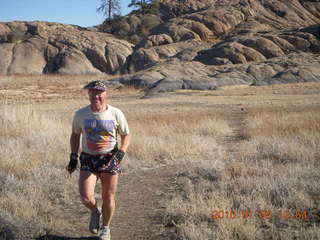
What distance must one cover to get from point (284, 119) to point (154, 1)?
3042 inches

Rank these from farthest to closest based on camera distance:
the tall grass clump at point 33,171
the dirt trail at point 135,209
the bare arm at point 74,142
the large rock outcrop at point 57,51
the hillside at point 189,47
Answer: the large rock outcrop at point 57,51 → the hillside at point 189,47 → the tall grass clump at point 33,171 → the dirt trail at point 135,209 → the bare arm at point 74,142

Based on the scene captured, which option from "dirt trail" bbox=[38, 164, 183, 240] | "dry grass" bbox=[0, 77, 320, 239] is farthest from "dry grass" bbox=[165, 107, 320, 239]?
"dirt trail" bbox=[38, 164, 183, 240]

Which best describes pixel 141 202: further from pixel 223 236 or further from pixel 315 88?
pixel 315 88

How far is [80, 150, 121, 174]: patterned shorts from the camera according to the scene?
11.6 ft

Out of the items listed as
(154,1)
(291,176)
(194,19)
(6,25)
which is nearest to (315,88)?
(291,176)

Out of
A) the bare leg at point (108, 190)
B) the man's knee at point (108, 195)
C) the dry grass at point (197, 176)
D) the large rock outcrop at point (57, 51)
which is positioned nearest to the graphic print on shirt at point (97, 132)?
the bare leg at point (108, 190)

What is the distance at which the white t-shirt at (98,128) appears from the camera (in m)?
3.57

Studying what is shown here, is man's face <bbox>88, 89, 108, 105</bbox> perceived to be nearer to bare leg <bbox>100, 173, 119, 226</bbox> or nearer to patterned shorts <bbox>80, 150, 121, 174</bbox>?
patterned shorts <bbox>80, 150, 121, 174</bbox>

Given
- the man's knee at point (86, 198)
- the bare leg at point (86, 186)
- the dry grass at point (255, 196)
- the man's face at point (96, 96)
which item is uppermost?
the man's face at point (96, 96)

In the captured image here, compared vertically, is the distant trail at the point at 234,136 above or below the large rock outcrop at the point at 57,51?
below

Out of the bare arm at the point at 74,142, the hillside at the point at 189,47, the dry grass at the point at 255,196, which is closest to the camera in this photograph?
the dry grass at the point at 255,196

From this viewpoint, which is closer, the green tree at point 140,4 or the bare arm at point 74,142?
the bare arm at point 74,142
